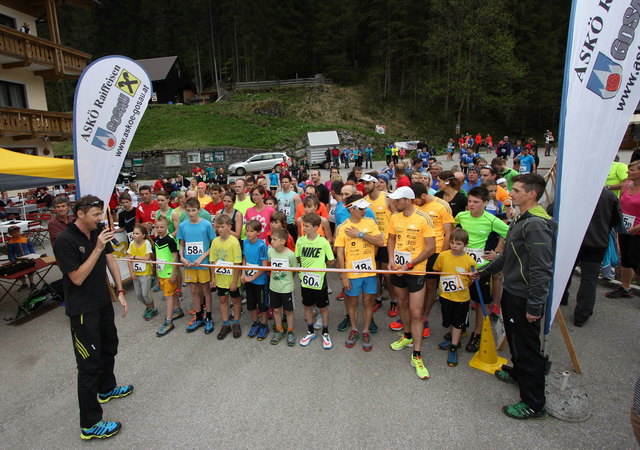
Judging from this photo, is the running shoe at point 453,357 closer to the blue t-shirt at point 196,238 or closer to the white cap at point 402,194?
the white cap at point 402,194

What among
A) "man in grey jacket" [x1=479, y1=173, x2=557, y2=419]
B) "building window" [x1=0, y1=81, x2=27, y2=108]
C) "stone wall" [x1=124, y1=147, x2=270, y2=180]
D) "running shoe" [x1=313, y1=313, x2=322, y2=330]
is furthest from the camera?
"stone wall" [x1=124, y1=147, x2=270, y2=180]

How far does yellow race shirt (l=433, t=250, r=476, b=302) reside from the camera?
4.33 meters

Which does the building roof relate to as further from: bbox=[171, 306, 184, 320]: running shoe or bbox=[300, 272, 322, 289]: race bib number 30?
bbox=[300, 272, 322, 289]: race bib number 30

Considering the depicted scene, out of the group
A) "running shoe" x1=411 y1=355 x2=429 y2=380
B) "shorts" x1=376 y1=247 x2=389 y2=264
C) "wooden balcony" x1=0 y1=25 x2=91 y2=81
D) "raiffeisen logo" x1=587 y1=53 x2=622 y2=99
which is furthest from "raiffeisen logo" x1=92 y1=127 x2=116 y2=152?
"wooden balcony" x1=0 y1=25 x2=91 y2=81

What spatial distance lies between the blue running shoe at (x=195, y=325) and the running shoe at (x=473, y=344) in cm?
388

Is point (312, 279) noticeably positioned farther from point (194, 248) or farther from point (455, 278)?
point (194, 248)

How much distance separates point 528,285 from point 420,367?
5.19 feet

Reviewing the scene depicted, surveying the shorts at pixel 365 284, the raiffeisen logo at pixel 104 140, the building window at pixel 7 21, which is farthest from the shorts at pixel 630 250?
the building window at pixel 7 21

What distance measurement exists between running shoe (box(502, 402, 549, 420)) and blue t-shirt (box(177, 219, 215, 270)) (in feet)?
13.9

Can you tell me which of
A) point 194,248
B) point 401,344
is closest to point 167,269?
point 194,248

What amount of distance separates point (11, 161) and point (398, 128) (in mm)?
39392

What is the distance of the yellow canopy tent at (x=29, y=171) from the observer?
6.51m

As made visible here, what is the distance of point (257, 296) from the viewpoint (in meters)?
5.24

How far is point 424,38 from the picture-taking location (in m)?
46.9
